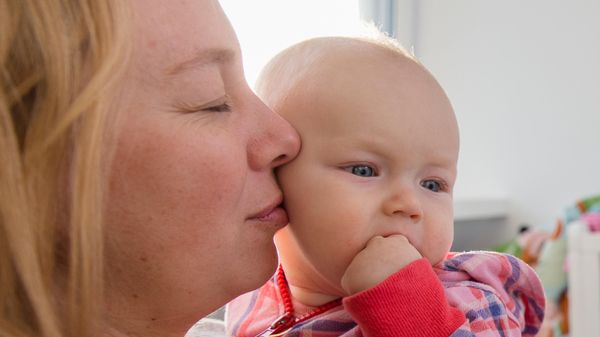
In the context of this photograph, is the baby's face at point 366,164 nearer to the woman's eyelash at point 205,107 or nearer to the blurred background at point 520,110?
the woman's eyelash at point 205,107

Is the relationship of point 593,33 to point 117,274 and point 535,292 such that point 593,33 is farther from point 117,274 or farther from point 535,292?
point 117,274

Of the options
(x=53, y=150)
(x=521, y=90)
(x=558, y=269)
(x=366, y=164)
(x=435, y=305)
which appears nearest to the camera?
(x=53, y=150)

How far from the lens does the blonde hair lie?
62 centimetres

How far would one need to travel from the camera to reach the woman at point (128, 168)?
0.63 m

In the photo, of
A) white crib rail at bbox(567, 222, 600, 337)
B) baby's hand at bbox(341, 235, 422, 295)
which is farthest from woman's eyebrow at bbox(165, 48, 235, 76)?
white crib rail at bbox(567, 222, 600, 337)

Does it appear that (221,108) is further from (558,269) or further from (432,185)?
(558,269)

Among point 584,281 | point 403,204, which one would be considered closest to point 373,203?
point 403,204

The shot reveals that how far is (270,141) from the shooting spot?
81 centimetres

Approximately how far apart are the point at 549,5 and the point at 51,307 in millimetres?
2809

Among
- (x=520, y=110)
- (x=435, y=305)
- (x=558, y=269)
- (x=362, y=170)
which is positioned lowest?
(x=558, y=269)

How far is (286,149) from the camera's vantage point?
837 mm

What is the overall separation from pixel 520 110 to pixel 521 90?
92 millimetres

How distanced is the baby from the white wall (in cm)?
214

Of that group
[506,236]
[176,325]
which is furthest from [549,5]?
[176,325]
